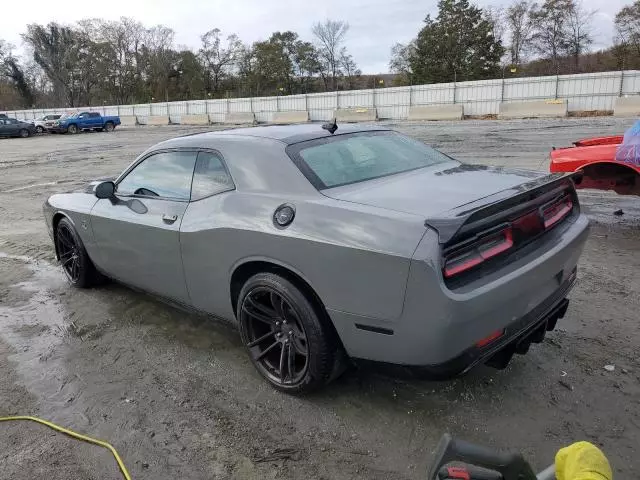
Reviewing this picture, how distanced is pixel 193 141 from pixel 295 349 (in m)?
1.69

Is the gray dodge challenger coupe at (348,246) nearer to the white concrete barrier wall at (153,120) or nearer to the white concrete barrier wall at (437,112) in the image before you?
the white concrete barrier wall at (437,112)

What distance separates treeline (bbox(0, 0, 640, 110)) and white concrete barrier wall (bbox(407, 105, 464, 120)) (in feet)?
91.6

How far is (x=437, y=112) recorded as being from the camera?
28.1m

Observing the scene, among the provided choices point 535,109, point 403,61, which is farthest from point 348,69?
point 535,109

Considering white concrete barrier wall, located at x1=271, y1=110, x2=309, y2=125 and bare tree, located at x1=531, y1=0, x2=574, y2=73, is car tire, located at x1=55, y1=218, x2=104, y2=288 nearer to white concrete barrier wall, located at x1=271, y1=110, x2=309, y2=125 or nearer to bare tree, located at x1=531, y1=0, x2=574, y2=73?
white concrete barrier wall, located at x1=271, y1=110, x2=309, y2=125

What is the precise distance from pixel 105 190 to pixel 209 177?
124 centimetres

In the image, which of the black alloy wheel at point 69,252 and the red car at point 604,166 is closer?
the black alloy wheel at point 69,252

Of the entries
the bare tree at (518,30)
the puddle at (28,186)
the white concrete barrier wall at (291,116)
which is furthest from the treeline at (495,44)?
the puddle at (28,186)

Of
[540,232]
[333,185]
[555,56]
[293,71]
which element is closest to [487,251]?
[540,232]

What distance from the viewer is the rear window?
3043 millimetres

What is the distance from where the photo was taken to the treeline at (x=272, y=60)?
174 feet

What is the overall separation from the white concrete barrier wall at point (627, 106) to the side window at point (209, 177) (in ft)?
76.9

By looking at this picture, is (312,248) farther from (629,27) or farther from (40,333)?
(629,27)

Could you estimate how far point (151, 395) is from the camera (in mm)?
3143
